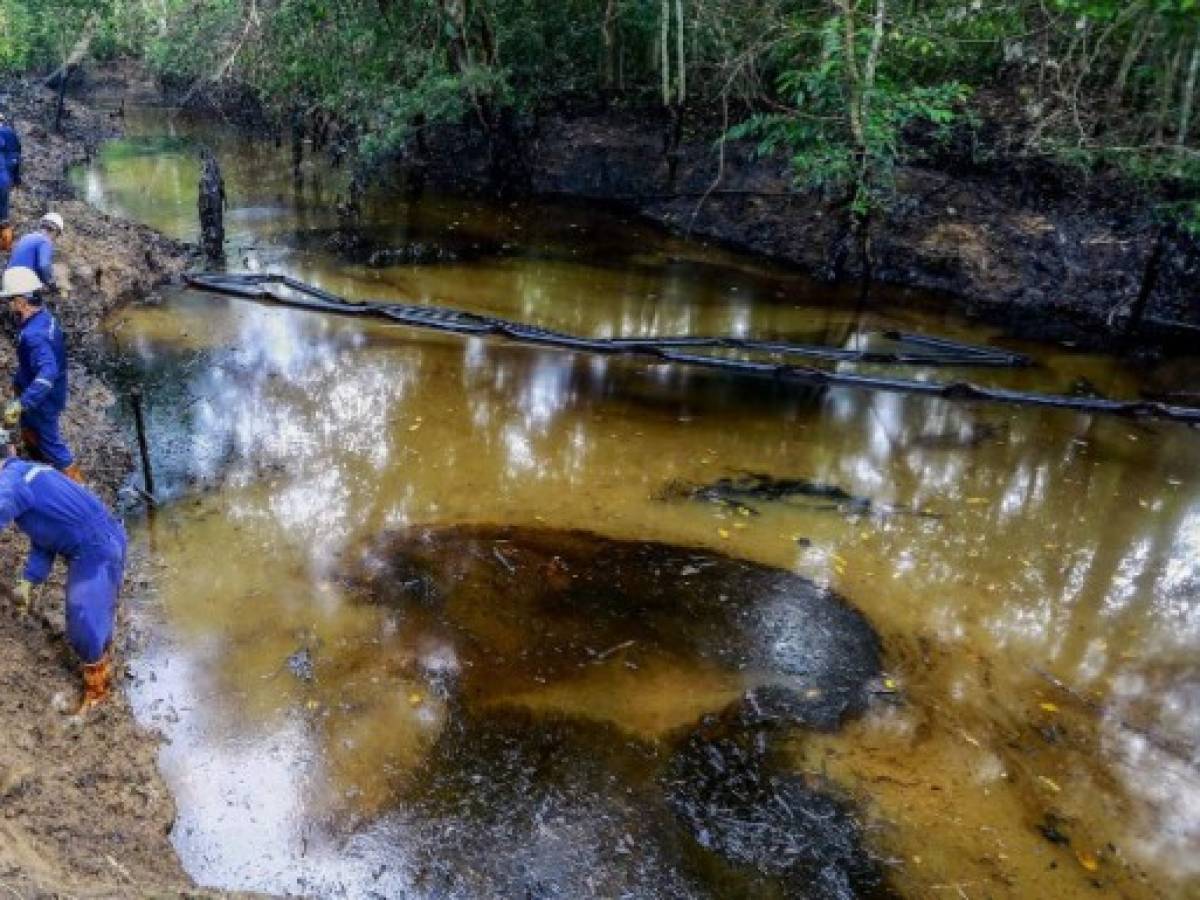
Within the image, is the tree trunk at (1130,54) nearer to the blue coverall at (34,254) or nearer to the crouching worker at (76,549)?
the blue coverall at (34,254)

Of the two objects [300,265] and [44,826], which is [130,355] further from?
[44,826]

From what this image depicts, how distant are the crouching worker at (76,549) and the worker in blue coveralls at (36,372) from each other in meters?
1.01

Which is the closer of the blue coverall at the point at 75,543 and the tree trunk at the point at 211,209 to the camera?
the blue coverall at the point at 75,543

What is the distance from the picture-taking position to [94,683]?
4.69m

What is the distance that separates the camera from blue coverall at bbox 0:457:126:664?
4301 millimetres

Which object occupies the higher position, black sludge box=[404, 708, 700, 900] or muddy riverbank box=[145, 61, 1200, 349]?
muddy riverbank box=[145, 61, 1200, 349]

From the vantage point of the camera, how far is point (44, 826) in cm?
370

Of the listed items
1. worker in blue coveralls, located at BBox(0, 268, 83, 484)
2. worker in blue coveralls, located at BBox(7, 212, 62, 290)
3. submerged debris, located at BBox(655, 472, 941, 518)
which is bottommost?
submerged debris, located at BBox(655, 472, 941, 518)

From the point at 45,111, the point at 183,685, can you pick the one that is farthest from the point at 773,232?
the point at 45,111

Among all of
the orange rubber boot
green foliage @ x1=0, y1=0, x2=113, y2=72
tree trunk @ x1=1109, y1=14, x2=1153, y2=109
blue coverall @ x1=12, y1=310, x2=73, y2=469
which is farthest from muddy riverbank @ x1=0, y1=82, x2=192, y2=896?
green foliage @ x1=0, y1=0, x2=113, y2=72

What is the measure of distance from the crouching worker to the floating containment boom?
5.78m

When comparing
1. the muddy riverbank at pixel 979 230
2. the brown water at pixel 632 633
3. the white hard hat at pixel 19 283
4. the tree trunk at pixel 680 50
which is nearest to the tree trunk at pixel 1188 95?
the muddy riverbank at pixel 979 230

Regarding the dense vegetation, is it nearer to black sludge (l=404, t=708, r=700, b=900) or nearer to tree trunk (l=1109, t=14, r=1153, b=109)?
tree trunk (l=1109, t=14, r=1153, b=109)

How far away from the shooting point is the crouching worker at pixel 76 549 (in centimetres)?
430
